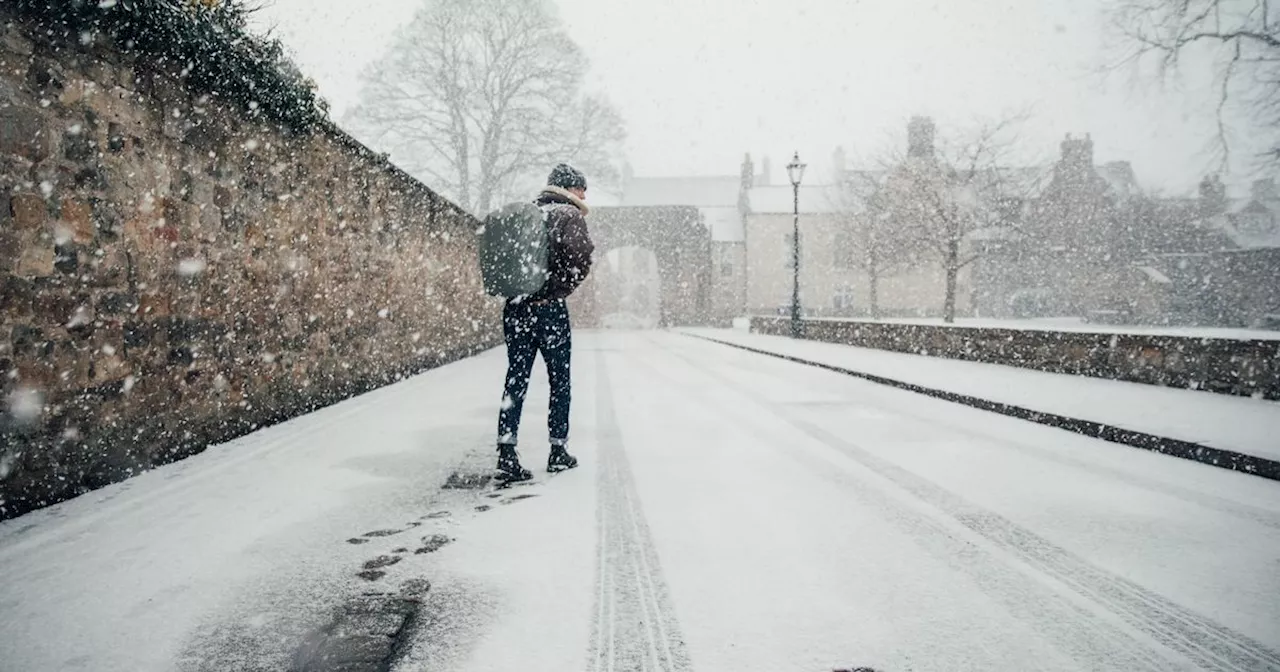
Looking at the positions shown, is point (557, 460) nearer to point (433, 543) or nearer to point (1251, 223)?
point (433, 543)

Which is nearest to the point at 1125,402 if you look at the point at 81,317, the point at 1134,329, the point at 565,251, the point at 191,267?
the point at 565,251

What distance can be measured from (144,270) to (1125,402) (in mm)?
8258

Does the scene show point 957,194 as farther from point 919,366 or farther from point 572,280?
point 572,280

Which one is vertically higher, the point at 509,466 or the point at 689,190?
the point at 689,190

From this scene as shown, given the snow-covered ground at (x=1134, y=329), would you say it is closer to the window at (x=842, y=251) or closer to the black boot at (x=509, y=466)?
the black boot at (x=509, y=466)

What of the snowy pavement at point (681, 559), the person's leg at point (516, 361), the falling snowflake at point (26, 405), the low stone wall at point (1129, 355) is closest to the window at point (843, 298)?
the low stone wall at point (1129, 355)

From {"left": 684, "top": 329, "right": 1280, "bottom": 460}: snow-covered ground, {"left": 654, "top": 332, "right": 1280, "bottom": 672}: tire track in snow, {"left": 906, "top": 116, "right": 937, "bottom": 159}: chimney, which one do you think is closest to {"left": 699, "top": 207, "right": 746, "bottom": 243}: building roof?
{"left": 906, "top": 116, "right": 937, "bottom": 159}: chimney

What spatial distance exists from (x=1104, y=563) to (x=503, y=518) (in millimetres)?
2534

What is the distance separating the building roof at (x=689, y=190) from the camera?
78562mm

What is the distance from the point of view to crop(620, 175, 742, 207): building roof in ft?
258

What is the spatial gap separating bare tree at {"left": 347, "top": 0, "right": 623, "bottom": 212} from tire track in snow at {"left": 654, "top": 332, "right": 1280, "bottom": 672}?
2103 cm

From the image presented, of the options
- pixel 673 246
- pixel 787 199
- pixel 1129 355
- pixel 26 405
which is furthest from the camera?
pixel 787 199

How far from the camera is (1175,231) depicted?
1387 inches

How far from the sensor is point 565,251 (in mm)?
3793
